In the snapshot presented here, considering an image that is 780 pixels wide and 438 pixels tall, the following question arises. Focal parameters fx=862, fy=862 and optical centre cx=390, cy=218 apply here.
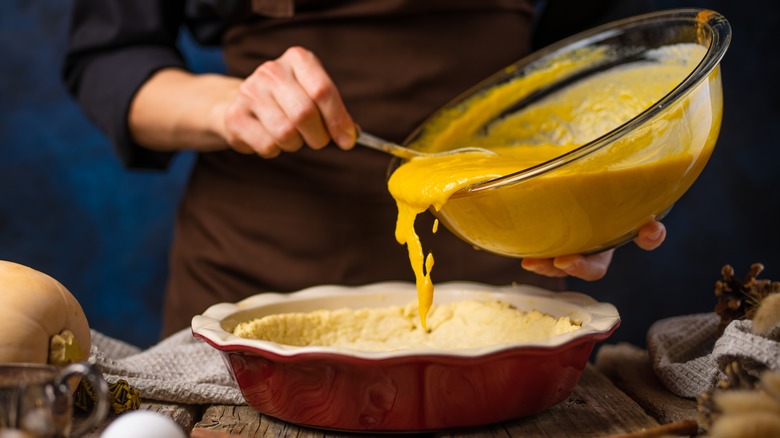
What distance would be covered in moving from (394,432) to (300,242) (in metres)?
0.54

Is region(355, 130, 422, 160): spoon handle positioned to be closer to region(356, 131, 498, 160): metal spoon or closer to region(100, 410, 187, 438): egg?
region(356, 131, 498, 160): metal spoon

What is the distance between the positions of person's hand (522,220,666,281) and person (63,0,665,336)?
12.2 inches

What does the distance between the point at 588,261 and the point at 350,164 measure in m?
0.43

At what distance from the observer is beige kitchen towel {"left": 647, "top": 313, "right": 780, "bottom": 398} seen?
0.76m

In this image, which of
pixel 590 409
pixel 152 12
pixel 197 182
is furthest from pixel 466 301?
pixel 152 12

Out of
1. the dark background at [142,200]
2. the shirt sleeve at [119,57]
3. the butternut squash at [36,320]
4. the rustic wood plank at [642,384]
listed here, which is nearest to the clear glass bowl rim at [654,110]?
the rustic wood plank at [642,384]

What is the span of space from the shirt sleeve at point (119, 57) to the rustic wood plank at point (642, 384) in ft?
2.48

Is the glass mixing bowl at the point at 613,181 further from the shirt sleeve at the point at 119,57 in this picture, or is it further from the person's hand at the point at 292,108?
the shirt sleeve at the point at 119,57

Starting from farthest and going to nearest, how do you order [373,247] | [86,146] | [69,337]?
[86,146], [373,247], [69,337]

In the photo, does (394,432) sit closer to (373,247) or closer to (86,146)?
(373,247)

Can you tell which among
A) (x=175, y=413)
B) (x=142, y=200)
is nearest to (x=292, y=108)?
(x=175, y=413)

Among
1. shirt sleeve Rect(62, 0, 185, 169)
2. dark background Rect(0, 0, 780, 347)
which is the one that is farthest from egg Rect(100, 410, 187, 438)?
dark background Rect(0, 0, 780, 347)

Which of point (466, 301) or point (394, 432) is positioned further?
point (466, 301)

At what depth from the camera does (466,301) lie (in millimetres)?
1001
